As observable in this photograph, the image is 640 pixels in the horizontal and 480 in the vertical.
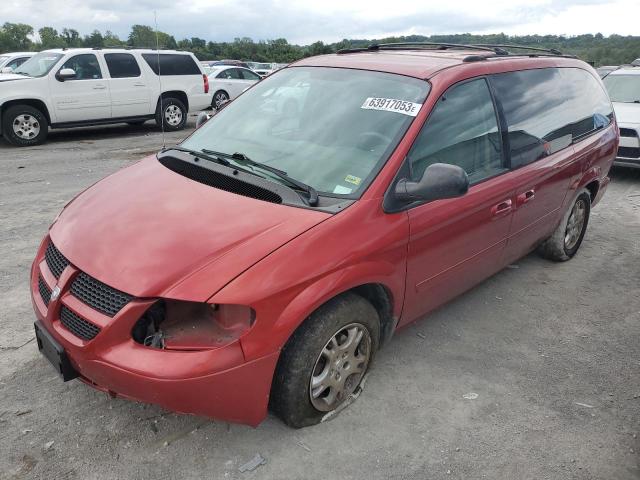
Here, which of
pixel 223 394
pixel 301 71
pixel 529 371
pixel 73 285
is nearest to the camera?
pixel 223 394

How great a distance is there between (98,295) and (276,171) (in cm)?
114

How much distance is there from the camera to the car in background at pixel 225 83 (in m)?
16.5

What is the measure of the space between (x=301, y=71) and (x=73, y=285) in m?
2.13

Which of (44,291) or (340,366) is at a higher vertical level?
(44,291)

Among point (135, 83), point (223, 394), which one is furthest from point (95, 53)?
point (223, 394)

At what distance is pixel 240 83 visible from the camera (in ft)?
56.2

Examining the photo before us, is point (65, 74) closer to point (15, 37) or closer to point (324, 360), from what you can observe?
point (324, 360)

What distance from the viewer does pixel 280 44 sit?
51844 mm

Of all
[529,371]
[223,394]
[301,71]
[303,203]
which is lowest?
[529,371]

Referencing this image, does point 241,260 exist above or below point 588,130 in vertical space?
below

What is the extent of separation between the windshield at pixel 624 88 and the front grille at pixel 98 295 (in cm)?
928

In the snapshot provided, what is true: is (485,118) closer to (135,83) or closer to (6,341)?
(6,341)

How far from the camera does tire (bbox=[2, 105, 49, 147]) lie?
1020 cm

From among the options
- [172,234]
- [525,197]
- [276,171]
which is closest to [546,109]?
[525,197]
